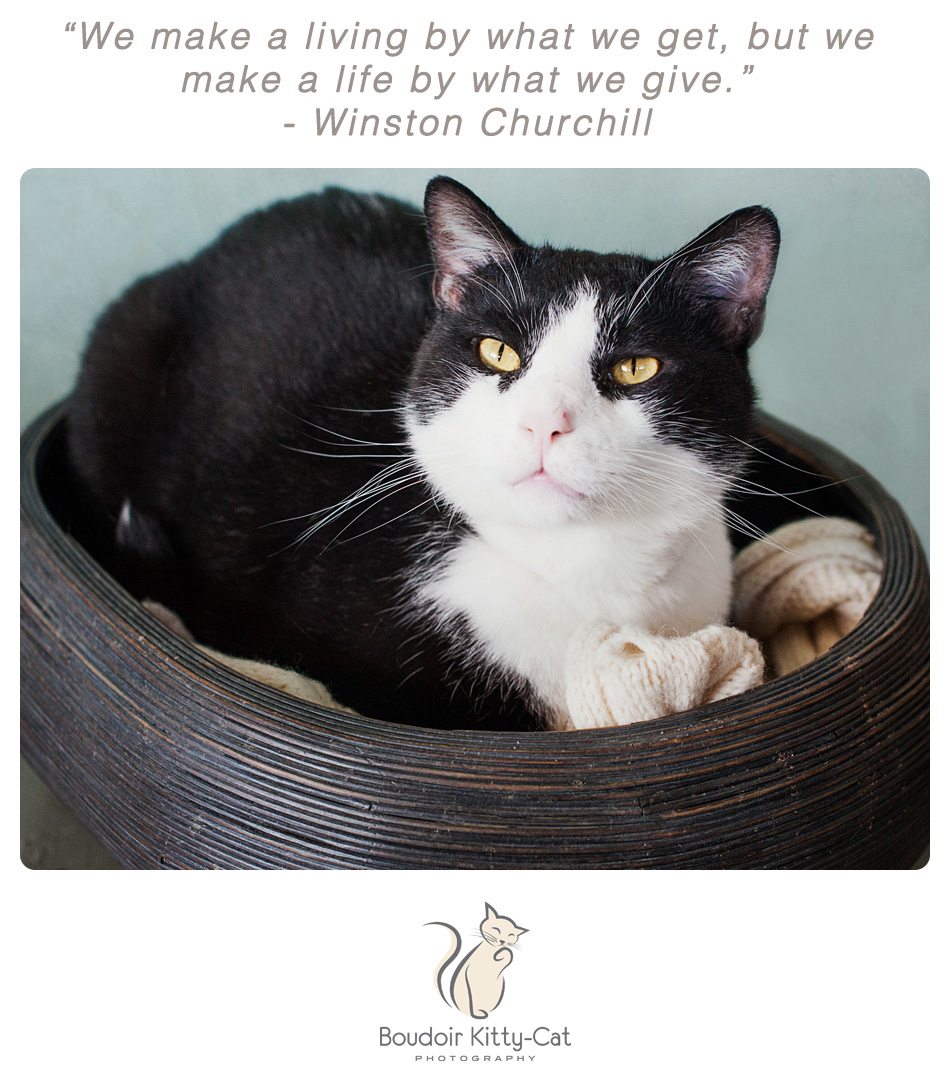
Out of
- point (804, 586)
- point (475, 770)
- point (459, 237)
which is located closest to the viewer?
point (475, 770)

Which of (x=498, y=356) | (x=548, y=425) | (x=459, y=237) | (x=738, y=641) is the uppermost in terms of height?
(x=459, y=237)

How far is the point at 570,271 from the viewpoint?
75cm

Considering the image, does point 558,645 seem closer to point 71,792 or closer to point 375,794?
point 375,794

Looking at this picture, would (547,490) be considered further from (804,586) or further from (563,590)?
(804,586)

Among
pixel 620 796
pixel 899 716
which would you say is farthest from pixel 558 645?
pixel 899 716

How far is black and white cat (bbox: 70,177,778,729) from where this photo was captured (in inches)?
27.6

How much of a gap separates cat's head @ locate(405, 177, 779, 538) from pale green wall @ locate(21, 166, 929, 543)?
0.26 ft

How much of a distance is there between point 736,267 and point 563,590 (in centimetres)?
30

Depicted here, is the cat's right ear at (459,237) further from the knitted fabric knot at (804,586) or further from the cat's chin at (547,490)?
the knitted fabric knot at (804,586)
